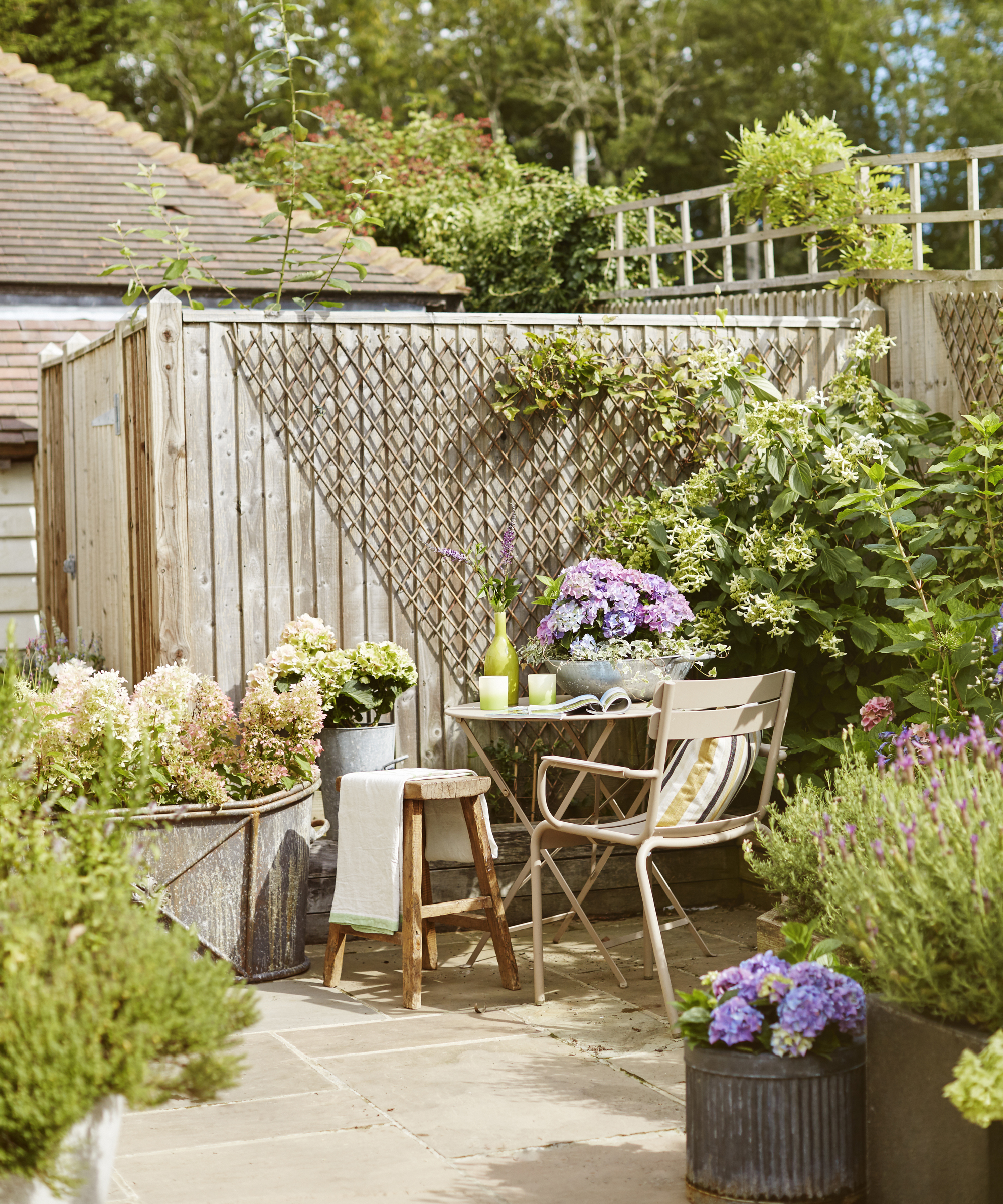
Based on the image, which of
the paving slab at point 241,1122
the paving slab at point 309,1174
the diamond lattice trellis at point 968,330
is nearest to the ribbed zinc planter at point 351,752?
the paving slab at point 241,1122

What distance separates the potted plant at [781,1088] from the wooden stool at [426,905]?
1612mm

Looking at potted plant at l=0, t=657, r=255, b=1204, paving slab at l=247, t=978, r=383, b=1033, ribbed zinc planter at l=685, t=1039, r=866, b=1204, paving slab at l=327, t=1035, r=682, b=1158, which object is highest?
potted plant at l=0, t=657, r=255, b=1204

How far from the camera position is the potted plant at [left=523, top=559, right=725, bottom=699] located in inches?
180

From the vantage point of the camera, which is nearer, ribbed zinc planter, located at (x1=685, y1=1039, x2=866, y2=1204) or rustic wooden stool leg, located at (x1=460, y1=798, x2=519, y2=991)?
ribbed zinc planter, located at (x1=685, y1=1039, x2=866, y2=1204)

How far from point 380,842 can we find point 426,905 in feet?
1.02

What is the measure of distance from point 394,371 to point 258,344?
1.73 feet

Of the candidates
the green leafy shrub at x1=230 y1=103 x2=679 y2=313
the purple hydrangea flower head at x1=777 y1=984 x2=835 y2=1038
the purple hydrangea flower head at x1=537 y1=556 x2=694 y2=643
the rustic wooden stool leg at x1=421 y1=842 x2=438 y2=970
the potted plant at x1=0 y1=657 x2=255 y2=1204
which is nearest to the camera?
the potted plant at x1=0 y1=657 x2=255 y2=1204

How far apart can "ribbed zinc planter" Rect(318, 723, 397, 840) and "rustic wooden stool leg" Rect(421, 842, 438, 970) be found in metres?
0.47

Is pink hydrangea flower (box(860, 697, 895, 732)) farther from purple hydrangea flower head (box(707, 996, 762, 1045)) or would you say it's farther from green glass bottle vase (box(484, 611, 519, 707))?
purple hydrangea flower head (box(707, 996, 762, 1045))

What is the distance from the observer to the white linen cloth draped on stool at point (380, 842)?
4.10m

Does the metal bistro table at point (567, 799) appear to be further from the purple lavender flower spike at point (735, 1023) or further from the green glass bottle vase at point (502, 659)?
the purple lavender flower spike at point (735, 1023)

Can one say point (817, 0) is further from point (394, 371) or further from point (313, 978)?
point (313, 978)

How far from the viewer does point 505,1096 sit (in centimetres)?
323

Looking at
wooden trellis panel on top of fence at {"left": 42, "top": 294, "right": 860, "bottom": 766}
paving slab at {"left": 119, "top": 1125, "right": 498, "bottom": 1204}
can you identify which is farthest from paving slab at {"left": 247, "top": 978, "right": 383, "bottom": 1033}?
wooden trellis panel on top of fence at {"left": 42, "top": 294, "right": 860, "bottom": 766}
